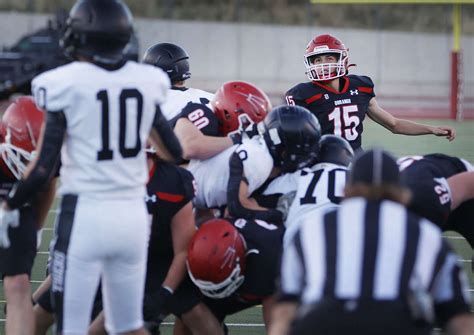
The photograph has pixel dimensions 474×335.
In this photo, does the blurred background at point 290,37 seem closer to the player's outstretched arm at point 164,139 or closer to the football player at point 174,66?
the football player at point 174,66

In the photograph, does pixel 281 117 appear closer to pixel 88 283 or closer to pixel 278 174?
pixel 278 174

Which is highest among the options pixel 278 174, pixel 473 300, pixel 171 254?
pixel 278 174

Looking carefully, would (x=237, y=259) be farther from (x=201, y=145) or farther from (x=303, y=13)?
(x=303, y=13)

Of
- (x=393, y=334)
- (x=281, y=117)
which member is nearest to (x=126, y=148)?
(x=281, y=117)

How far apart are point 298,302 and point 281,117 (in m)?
1.96

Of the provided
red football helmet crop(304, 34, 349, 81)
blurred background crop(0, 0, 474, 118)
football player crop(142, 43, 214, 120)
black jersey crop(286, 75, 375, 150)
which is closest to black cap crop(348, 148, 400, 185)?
football player crop(142, 43, 214, 120)

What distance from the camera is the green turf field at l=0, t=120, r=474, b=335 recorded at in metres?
6.45

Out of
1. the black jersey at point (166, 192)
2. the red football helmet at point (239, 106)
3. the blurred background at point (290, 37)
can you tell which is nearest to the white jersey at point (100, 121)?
the black jersey at point (166, 192)

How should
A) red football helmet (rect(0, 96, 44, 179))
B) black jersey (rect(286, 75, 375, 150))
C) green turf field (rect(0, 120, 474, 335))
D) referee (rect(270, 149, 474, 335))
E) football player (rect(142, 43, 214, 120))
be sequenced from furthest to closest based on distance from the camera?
black jersey (rect(286, 75, 375, 150)) < green turf field (rect(0, 120, 474, 335)) < football player (rect(142, 43, 214, 120)) < red football helmet (rect(0, 96, 44, 179)) < referee (rect(270, 149, 474, 335))

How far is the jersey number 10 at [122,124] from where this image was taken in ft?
13.7

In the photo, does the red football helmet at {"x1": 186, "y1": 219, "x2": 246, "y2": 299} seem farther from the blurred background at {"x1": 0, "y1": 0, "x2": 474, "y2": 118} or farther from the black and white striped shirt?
the blurred background at {"x1": 0, "y1": 0, "x2": 474, "y2": 118}

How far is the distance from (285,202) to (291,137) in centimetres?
35

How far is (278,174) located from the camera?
5.30 meters

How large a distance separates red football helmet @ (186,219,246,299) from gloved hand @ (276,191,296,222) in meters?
0.35
